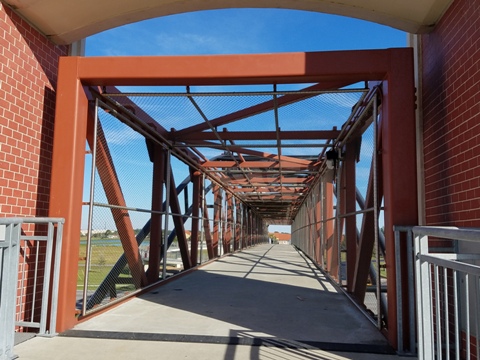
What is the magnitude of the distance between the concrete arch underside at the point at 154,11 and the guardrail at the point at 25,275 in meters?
2.19

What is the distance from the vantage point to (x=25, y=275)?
4133 mm

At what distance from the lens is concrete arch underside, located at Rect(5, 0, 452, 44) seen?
4055 mm

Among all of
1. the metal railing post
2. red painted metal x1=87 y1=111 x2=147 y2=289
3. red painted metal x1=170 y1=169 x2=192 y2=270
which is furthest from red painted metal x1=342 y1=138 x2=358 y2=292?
the metal railing post

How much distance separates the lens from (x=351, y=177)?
7.49 m

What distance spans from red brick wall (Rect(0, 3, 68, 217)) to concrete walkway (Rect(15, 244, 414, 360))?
→ 4.80ft

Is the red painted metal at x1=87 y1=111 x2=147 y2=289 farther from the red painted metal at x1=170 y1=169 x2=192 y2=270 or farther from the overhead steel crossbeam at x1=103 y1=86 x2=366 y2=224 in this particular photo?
the red painted metal at x1=170 y1=169 x2=192 y2=270

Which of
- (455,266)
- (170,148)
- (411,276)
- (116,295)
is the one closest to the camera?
(455,266)

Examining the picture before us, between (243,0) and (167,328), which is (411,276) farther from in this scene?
(243,0)

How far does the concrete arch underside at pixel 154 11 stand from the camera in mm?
4055

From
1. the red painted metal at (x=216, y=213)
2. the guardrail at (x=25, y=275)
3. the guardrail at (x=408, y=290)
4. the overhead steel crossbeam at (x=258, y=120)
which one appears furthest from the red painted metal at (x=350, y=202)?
the red painted metal at (x=216, y=213)

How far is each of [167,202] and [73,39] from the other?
356 centimetres

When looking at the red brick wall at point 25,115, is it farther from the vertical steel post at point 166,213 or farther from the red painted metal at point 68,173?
the vertical steel post at point 166,213

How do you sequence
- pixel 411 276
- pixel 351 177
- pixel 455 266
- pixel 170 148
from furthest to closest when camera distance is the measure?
pixel 170 148
pixel 351 177
pixel 411 276
pixel 455 266

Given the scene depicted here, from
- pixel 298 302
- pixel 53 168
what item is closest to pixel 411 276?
pixel 298 302
